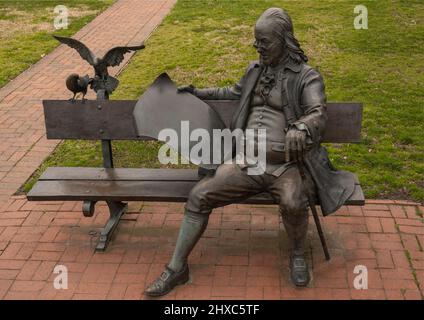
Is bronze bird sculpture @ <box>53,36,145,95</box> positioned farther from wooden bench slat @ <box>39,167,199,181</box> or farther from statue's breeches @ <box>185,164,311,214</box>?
statue's breeches @ <box>185,164,311,214</box>

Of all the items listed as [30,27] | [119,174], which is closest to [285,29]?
[119,174]

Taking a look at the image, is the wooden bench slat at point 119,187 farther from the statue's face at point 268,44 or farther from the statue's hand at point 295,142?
the statue's face at point 268,44

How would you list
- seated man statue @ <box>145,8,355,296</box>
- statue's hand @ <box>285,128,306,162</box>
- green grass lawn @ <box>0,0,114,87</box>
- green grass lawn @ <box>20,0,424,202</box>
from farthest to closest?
green grass lawn @ <box>0,0,114,87</box> < green grass lawn @ <box>20,0,424,202</box> < seated man statue @ <box>145,8,355,296</box> < statue's hand @ <box>285,128,306,162</box>

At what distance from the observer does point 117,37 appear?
11.8 meters

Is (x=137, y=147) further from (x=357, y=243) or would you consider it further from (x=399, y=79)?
(x=399, y=79)

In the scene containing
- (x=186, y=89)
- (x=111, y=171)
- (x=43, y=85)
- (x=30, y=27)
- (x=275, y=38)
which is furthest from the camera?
(x=30, y=27)

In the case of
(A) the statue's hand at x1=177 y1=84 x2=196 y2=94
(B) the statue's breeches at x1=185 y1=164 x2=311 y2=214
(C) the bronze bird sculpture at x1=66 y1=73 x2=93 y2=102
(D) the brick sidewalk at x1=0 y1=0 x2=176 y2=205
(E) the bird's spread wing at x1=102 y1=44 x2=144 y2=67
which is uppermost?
(E) the bird's spread wing at x1=102 y1=44 x2=144 y2=67

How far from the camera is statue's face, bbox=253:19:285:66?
14.9 ft

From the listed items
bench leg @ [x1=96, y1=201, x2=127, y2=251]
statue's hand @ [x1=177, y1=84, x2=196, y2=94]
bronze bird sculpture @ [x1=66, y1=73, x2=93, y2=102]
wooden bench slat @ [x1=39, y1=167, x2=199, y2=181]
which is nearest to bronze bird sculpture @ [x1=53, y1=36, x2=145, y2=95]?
bronze bird sculpture @ [x1=66, y1=73, x2=93, y2=102]

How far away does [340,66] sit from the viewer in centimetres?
950

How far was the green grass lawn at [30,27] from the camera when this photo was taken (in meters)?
10.6

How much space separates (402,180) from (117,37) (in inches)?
278

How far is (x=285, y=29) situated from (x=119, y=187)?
1800 mm

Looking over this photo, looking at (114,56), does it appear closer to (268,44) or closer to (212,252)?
(268,44)
